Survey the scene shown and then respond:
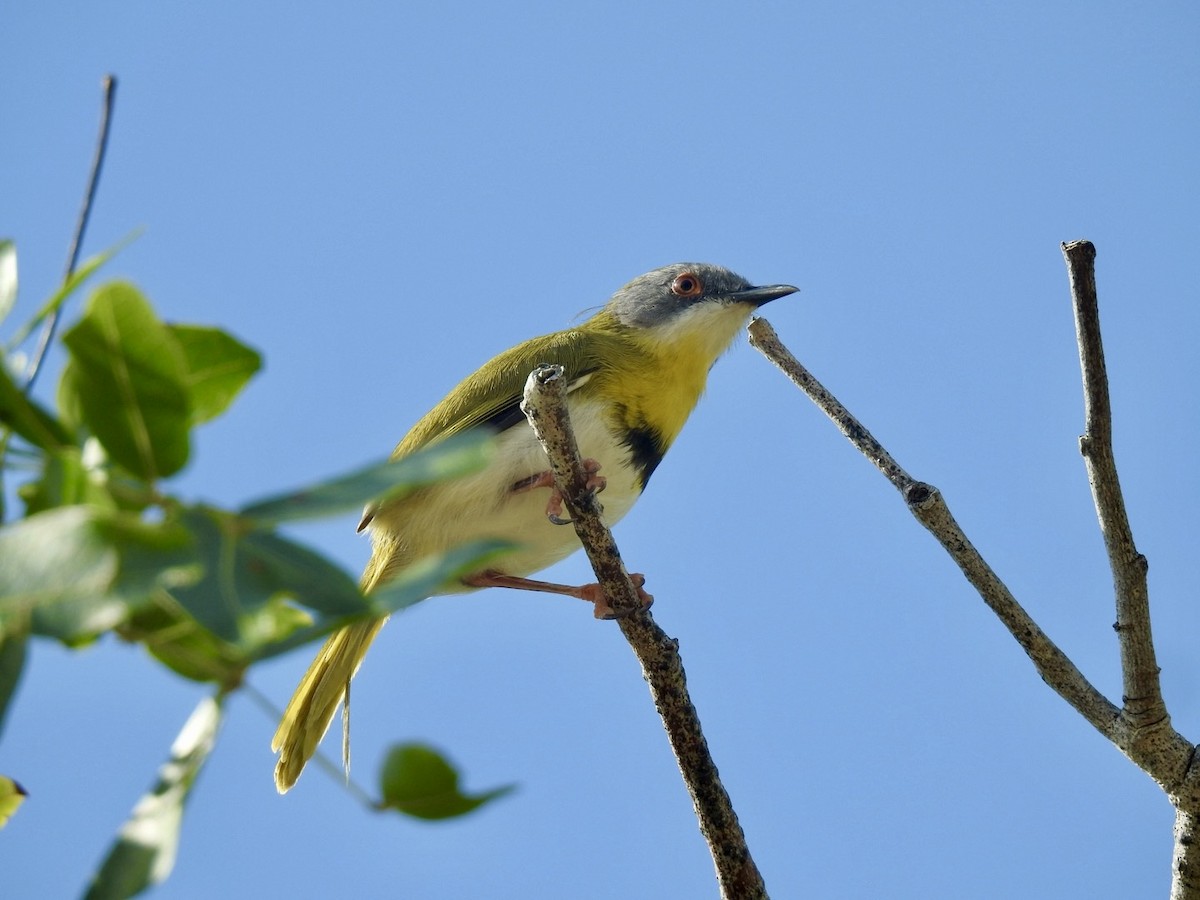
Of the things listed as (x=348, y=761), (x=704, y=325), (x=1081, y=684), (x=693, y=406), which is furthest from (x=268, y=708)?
(x=704, y=325)

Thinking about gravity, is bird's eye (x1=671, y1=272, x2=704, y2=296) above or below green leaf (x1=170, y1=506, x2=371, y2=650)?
above

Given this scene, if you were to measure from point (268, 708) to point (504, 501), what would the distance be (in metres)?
3.89

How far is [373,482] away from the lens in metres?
1.06

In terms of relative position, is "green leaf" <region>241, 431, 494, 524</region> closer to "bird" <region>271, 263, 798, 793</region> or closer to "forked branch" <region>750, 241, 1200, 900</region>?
"forked branch" <region>750, 241, 1200, 900</region>

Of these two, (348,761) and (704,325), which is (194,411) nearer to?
(348,761)

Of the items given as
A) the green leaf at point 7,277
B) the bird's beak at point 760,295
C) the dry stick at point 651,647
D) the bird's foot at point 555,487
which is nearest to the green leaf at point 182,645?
the green leaf at point 7,277

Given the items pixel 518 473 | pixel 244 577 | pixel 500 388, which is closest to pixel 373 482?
pixel 244 577

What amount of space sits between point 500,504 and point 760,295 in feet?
7.44

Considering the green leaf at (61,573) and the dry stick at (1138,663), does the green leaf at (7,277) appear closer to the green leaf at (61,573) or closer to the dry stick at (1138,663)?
the green leaf at (61,573)

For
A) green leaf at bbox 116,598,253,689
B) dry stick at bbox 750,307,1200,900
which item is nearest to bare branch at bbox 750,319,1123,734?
dry stick at bbox 750,307,1200,900

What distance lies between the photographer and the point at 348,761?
4.87 m

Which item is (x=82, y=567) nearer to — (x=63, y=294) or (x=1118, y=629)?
(x=63, y=294)

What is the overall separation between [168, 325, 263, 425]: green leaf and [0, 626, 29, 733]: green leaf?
289 millimetres

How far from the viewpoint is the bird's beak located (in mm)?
6594
